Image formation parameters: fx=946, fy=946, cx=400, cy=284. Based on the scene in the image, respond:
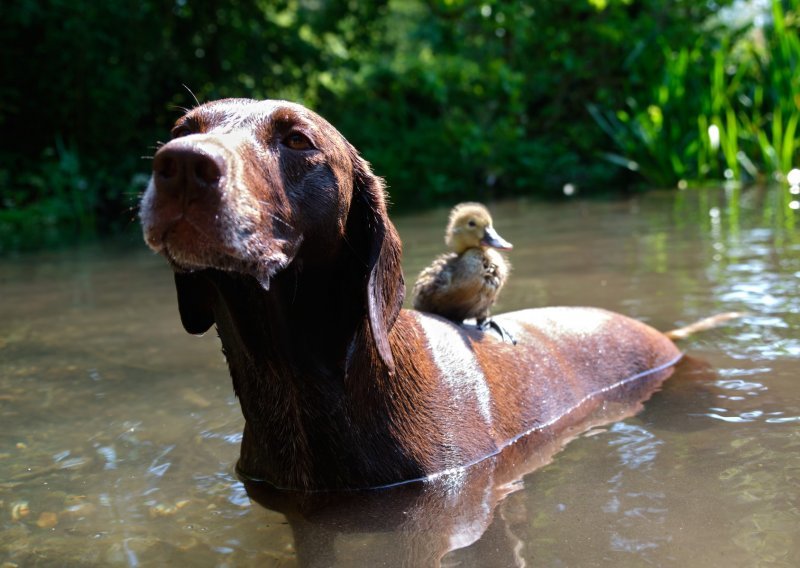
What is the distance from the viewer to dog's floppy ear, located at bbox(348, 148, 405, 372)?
3.22 meters

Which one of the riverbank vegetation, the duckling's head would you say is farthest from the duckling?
the riverbank vegetation

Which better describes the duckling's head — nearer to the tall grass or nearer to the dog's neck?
the dog's neck

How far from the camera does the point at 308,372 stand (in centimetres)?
331

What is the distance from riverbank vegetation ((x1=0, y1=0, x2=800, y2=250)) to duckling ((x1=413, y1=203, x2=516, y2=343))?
1026 cm

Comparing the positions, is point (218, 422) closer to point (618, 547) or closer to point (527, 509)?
point (527, 509)

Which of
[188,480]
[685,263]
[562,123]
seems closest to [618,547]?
[188,480]

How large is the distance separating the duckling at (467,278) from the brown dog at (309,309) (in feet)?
1.71

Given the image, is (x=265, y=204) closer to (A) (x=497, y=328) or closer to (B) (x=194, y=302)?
(B) (x=194, y=302)

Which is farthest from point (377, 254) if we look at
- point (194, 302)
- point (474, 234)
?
point (474, 234)

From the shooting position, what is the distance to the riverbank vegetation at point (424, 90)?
15.0 meters

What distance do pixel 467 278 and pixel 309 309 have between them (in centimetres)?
140

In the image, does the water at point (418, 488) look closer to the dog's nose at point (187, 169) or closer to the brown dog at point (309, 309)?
the brown dog at point (309, 309)

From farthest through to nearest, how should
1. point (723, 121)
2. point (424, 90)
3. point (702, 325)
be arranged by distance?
point (424, 90)
point (723, 121)
point (702, 325)

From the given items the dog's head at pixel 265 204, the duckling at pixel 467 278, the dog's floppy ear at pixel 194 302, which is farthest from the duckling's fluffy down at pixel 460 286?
the dog's floppy ear at pixel 194 302
